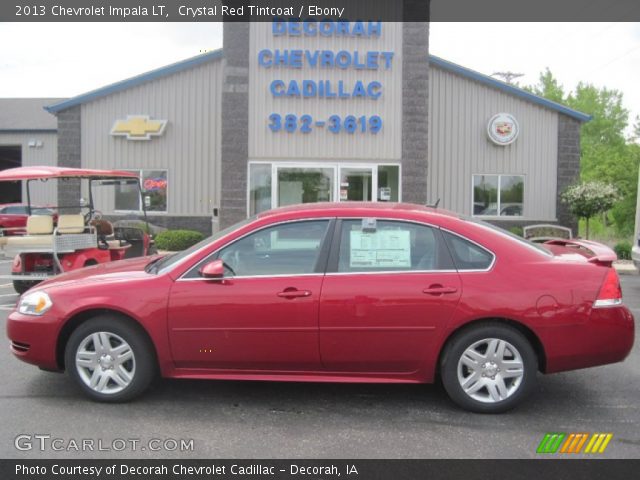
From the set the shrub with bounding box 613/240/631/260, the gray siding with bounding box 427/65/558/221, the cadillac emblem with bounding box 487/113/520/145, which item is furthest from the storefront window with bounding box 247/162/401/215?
the shrub with bounding box 613/240/631/260

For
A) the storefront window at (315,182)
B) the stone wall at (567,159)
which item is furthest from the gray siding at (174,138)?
the stone wall at (567,159)

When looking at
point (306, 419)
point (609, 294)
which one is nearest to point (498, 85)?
point (609, 294)

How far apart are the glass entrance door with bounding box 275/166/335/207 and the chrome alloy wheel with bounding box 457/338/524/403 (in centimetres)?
1213

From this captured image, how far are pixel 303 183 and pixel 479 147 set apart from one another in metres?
5.63

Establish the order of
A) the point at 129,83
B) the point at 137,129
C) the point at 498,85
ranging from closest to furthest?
1. the point at 498,85
2. the point at 129,83
3. the point at 137,129

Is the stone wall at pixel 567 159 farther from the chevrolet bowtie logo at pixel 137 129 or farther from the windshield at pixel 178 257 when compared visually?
the windshield at pixel 178 257

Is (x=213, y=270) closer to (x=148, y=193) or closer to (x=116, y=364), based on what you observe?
(x=116, y=364)

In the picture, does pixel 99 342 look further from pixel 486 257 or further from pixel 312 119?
pixel 312 119

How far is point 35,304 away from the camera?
4.98 meters

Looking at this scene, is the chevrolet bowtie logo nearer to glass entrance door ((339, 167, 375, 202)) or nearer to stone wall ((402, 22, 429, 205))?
glass entrance door ((339, 167, 375, 202))

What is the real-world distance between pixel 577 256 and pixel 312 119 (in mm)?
11835

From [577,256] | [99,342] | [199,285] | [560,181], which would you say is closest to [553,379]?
[577,256]
